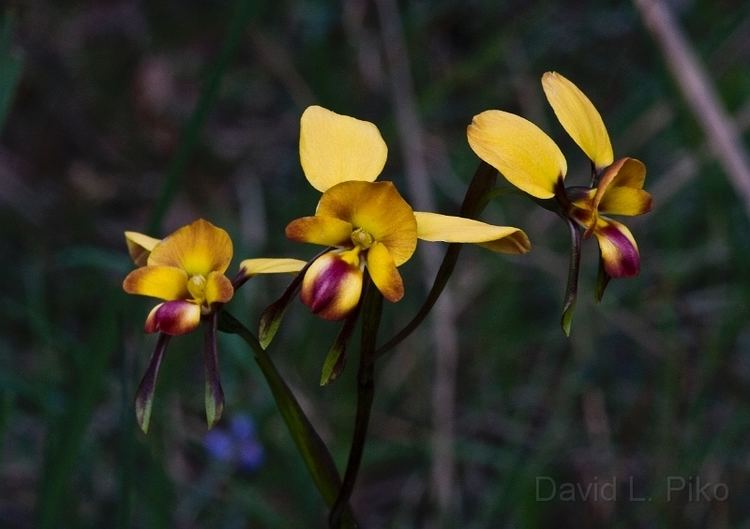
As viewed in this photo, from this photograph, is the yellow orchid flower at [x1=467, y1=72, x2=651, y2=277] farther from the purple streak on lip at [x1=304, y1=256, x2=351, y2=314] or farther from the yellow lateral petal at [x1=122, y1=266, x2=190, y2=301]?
the yellow lateral petal at [x1=122, y1=266, x2=190, y2=301]

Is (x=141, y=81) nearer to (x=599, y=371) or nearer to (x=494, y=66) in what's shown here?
(x=494, y=66)

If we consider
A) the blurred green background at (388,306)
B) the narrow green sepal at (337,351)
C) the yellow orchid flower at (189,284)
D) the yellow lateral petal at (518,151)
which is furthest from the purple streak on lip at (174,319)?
the blurred green background at (388,306)

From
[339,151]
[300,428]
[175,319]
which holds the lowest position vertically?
[300,428]

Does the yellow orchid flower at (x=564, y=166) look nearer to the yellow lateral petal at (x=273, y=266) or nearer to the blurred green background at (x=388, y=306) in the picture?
the yellow lateral petal at (x=273, y=266)

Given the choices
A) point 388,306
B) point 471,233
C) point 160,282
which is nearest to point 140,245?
point 160,282

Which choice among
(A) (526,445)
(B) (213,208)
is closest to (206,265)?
(A) (526,445)

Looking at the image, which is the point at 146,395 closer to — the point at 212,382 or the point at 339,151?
the point at 212,382
